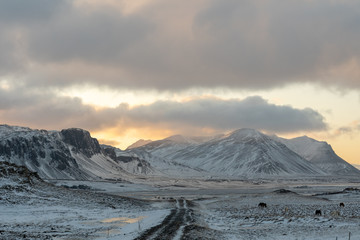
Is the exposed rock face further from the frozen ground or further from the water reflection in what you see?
the water reflection

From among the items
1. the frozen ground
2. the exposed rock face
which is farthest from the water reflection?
the exposed rock face

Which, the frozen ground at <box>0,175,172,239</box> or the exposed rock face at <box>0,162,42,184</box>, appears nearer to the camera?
the frozen ground at <box>0,175,172,239</box>

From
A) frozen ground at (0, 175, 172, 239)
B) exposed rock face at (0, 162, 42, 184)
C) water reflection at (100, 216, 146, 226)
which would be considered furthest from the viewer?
exposed rock face at (0, 162, 42, 184)

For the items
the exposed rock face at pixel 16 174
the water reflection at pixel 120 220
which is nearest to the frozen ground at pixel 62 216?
the water reflection at pixel 120 220

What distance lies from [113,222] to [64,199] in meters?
26.6

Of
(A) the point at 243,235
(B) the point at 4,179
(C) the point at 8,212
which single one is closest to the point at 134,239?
(A) the point at 243,235

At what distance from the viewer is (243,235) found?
40625 millimetres

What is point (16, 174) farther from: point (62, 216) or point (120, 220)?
point (120, 220)

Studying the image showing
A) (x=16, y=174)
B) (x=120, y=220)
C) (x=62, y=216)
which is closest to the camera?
(x=120, y=220)

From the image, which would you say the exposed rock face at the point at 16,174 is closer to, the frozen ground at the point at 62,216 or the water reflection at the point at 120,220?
the frozen ground at the point at 62,216

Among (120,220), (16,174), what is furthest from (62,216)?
(16,174)

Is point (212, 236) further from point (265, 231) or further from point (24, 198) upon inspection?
point (24, 198)

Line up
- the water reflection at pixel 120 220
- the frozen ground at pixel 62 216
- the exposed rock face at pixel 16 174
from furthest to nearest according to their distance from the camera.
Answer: the exposed rock face at pixel 16 174, the water reflection at pixel 120 220, the frozen ground at pixel 62 216

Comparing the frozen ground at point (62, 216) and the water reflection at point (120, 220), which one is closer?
the frozen ground at point (62, 216)
